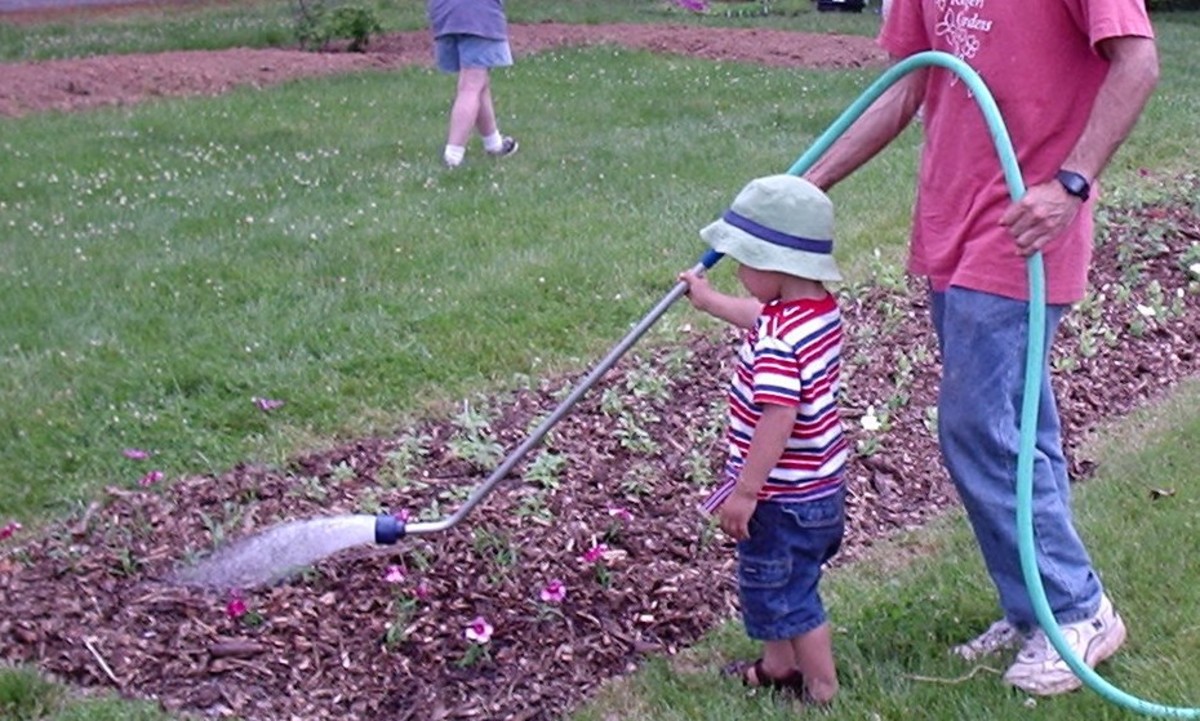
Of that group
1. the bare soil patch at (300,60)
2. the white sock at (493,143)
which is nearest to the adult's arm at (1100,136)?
the white sock at (493,143)

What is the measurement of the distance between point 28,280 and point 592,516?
10.7 feet

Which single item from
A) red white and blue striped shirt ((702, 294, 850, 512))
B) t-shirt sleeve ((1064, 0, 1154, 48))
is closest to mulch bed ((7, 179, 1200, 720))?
red white and blue striped shirt ((702, 294, 850, 512))

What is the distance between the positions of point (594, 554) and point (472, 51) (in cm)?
548

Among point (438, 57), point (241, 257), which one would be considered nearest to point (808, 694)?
point (241, 257)

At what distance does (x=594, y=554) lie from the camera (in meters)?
4.35

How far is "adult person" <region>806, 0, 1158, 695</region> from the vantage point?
3.06 m

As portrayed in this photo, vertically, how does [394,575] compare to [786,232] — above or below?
below

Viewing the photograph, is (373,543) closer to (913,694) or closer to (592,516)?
(592,516)

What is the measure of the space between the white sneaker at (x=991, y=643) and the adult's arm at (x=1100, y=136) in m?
1.01

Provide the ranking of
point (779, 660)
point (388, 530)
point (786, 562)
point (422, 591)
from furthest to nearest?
point (422, 591) < point (388, 530) < point (779, 660) < point (786, 562)

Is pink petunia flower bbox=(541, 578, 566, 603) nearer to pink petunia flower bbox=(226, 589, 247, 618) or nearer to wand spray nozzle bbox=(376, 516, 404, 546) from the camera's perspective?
wand spray nozzle bbox=(376, 516, 404, 546)

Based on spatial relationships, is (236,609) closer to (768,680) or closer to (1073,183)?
(768,680)

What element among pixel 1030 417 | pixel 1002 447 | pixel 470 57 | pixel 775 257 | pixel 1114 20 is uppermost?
pixel 1114 20

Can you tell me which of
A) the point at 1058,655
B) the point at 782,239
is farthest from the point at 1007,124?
the point at 1058,655
